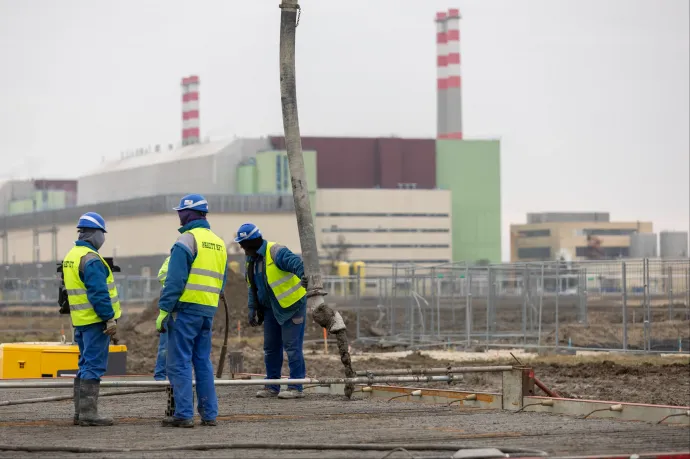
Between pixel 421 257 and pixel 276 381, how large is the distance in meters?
→ 73.2

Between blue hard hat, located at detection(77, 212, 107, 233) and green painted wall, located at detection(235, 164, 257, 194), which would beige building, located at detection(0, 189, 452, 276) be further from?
blue hard hat, located at detection(77, 212, 107, 233)

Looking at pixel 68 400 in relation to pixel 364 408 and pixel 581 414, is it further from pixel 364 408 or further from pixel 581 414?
pixel 581 414

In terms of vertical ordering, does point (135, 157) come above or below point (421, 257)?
above

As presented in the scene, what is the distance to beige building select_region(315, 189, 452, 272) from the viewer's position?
272ft

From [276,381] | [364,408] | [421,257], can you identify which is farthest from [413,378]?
[421,257]

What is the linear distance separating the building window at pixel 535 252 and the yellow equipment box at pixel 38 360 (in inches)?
3350

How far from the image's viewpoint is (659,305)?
27.4 m

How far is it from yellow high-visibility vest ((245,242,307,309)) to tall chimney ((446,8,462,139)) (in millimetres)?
75391

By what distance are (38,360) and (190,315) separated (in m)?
6.20

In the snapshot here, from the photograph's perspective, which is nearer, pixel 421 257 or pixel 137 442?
pixel 137 442

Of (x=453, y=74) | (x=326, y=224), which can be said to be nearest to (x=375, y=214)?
(x=326, y=224)

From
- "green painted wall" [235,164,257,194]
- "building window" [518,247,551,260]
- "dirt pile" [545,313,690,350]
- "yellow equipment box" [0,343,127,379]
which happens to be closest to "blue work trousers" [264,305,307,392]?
"yellow equipment box" [0,343,127,379]

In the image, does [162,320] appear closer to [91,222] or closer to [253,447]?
[91,222]

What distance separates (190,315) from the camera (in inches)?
385
